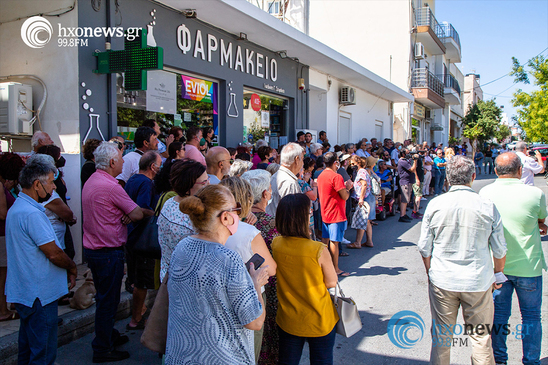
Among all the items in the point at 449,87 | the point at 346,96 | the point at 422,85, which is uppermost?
the point at 449,87

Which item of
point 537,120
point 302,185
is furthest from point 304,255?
point 537,120

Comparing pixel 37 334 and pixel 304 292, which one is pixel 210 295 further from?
pixel 37 334

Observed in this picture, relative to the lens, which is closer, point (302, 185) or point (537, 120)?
point (302, 185)

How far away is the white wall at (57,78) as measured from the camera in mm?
5750

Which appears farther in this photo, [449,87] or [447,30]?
[449,87]

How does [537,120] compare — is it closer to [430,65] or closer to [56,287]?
[430,65]

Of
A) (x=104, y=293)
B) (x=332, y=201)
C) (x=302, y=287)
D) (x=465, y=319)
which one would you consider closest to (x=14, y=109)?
(x=104, y=293)

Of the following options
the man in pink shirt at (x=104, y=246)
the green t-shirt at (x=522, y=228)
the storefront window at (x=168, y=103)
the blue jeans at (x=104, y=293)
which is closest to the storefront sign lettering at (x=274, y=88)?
the storefront window at (x=168, y=103)

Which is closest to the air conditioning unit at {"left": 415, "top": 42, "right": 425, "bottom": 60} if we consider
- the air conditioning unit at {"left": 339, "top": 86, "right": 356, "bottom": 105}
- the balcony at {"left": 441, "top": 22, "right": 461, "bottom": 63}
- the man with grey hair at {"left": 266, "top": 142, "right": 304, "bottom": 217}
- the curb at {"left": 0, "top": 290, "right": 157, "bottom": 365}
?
the balcony at {"left": 441, "top": 22, "right": 461, "bottom": 63}

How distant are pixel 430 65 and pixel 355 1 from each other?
8980 millimetres

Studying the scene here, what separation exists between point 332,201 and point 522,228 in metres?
2.88

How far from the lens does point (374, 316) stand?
4504mm

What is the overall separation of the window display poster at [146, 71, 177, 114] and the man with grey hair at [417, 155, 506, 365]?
5914mm

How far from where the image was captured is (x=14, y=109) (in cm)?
559
